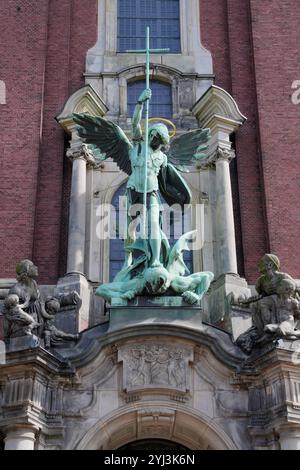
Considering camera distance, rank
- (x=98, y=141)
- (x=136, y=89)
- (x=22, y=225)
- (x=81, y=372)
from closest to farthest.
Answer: (x=81, y=372) < (x=98, y=141) < (x=22, y=225) < (x=136, y=89)

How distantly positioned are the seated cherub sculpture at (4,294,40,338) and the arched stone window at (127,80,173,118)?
6.23m

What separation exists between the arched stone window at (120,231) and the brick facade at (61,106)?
0.90 meters

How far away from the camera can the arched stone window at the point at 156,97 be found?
16.4 metres

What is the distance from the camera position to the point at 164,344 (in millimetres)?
11219

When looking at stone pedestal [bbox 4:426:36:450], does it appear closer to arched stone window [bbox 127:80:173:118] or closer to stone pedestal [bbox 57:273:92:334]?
stone pedestal [bbox 57:273:92:334]

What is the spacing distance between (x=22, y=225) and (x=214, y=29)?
6.14 m

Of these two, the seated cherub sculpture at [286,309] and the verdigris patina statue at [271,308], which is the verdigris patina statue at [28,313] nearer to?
the verdigris patina statue at [271,308]

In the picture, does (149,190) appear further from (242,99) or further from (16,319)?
(242,99)

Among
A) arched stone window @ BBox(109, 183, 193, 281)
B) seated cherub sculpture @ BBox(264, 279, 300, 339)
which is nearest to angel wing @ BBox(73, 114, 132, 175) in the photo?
arched stone window @ BBox(109, 183, 193, 281)

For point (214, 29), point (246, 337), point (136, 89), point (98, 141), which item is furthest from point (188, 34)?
point (246, 337)

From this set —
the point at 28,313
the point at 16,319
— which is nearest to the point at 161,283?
the point at 28,313

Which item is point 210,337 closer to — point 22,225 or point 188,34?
point 22,225

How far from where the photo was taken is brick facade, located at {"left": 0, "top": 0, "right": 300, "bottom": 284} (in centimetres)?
1478
